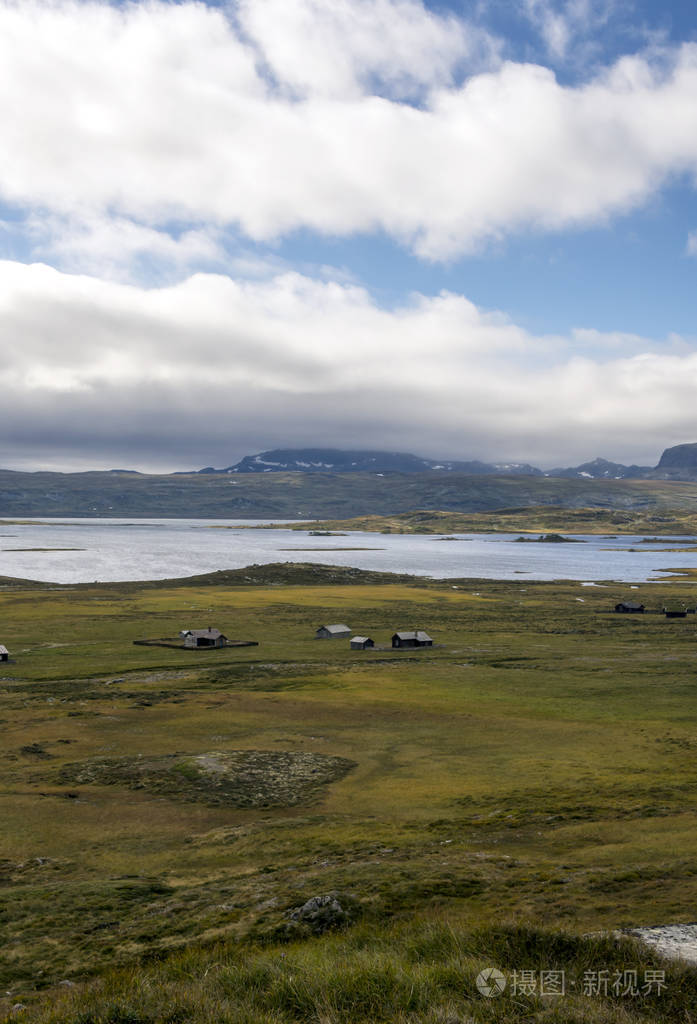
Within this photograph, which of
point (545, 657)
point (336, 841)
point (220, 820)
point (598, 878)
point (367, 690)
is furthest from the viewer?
→ point (545, 657)

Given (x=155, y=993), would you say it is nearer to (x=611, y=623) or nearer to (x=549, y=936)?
(x=549, y=936)

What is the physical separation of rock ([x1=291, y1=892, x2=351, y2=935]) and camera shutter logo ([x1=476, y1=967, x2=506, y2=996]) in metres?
6.96

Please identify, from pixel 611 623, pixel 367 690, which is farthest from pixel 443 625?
pixel 367 690

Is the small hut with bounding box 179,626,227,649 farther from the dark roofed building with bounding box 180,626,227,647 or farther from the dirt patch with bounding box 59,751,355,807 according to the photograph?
the dirt patch with bounding box 59,751,355,807

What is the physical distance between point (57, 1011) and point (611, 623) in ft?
338

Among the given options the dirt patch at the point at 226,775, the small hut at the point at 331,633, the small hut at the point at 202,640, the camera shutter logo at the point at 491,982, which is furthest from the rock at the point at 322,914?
the small hut at the point at 331,633

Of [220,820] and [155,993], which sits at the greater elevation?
[155,993]

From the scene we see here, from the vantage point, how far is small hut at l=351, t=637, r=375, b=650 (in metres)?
85.6

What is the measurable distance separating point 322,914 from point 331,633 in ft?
244

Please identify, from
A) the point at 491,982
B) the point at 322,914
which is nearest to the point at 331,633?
the point at 322,914

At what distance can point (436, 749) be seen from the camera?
44.5m

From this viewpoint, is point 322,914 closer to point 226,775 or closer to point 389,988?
point 389,988

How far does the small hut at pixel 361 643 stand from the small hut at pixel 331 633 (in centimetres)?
633

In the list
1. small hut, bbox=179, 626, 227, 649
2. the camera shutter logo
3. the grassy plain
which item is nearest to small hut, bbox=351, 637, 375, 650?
the grassy plain
